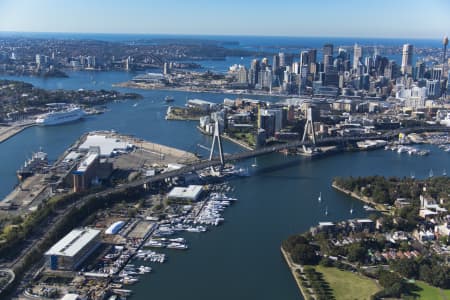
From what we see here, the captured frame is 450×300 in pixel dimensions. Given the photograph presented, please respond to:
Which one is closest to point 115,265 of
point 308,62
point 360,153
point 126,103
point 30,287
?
point 30,287

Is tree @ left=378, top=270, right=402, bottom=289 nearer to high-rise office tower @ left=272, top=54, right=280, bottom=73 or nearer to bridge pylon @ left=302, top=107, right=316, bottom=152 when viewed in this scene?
bridge pylon @ left=302, top=107, right=316, bottom=152

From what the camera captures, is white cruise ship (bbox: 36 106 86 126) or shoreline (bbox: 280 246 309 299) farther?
white cruise ship (bbox: 36 106 86 126)

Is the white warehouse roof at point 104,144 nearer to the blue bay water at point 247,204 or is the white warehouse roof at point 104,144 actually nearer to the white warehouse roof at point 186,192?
the blue bay water at point 247,204

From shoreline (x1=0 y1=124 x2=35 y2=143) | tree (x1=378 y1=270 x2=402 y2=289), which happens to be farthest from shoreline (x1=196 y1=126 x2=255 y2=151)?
tree (x1=378 y1=270 x2=402 y2=289)

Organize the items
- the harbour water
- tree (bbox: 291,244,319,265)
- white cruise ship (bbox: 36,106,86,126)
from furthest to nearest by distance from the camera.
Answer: white cruise ship (bbox: 36,106,86,126) → tree (bbox: 291,244,319,265) → the harbour water

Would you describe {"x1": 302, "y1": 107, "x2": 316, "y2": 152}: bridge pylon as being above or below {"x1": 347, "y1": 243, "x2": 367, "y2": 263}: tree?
above

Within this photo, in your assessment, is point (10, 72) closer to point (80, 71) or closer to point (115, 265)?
point (80, 71)

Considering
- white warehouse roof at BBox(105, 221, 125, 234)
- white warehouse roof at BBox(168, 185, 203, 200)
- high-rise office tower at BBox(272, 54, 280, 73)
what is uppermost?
high-rise office tower at BBox(272, 54, 280, 73)

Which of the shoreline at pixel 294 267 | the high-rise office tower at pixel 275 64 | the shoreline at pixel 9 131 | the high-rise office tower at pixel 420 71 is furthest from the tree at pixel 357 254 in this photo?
the high-rise office tower at pixel 420 71
